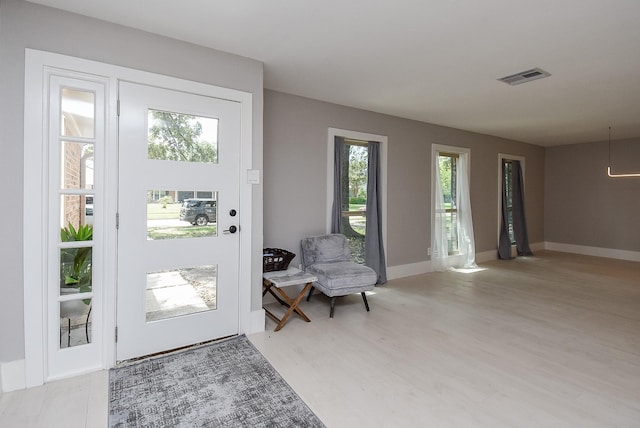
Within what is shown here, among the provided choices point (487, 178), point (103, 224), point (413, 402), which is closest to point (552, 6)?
point (413, 402)

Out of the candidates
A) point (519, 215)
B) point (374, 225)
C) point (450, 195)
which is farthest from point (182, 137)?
point (519, 215)

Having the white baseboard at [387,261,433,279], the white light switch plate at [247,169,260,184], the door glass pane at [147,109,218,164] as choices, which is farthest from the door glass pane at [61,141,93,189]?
the white baseboard at [387,261,433,279]

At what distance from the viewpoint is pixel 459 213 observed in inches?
239

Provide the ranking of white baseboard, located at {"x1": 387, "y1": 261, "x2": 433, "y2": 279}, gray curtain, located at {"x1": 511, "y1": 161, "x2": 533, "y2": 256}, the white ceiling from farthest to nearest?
gray curtain, located at {"x1": 511, "y1": 161, "x2": 533, "y2": 256} < white baseboard, located at {"x1": 387, "y1": 261, "x2": 433, "y2": 279} < the white ceiling

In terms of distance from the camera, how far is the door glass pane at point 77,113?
2.31 m

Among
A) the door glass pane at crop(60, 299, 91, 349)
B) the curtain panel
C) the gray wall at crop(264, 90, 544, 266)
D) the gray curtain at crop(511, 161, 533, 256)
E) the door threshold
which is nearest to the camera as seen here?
the door glass pane at crop(60, 299, 91, 349)

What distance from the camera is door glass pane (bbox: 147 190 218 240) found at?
2.61 m

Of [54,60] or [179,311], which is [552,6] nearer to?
[54,60]

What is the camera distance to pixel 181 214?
2725 mm

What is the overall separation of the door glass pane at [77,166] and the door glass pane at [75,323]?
0.83m

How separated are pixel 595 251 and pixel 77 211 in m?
9.18

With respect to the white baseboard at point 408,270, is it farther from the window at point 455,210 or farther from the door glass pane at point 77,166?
the door glass pane at point 77,166

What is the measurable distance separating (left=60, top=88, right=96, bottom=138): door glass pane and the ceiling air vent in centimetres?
377

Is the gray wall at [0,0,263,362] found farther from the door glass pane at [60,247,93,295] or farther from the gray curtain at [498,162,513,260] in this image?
the gray curtain at [498,162,513,260]
